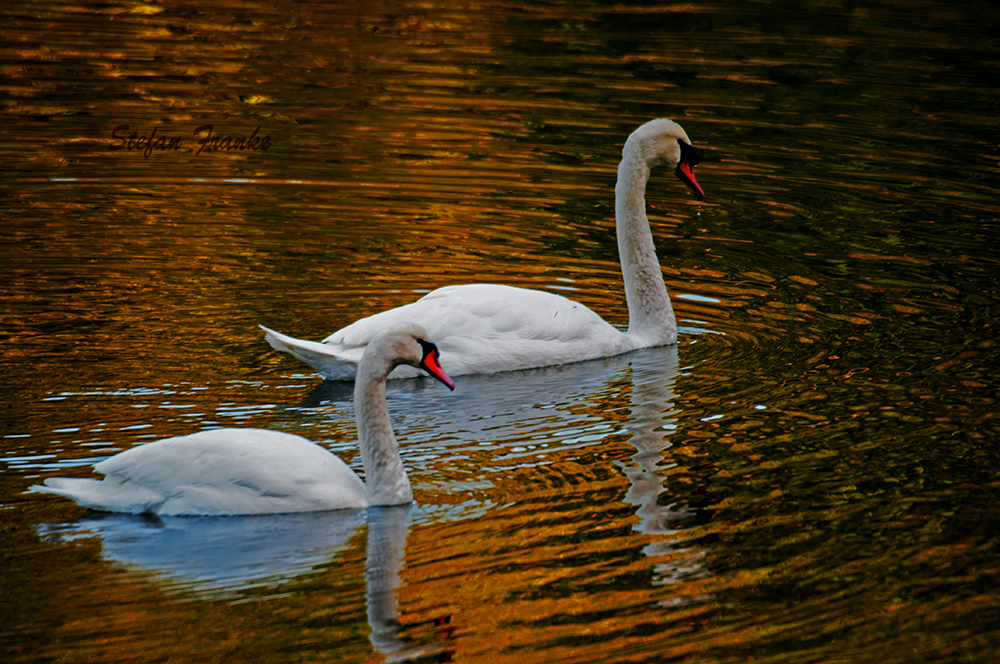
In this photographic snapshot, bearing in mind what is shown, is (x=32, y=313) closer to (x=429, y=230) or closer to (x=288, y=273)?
(x=288, y=273)

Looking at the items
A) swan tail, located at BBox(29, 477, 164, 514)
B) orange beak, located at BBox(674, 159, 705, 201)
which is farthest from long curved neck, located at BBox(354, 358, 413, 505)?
orange beak, located at BBox(674, 159, 705, 201)

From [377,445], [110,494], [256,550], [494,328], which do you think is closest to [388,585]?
[256,550]

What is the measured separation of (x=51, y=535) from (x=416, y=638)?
2114 millimetres

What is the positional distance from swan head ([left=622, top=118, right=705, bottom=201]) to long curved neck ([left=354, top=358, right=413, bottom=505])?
14.6 feet

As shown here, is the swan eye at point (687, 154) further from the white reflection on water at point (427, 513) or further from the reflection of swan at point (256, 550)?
the reflection of swan at point (256, 550)

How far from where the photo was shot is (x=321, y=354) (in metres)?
9.68

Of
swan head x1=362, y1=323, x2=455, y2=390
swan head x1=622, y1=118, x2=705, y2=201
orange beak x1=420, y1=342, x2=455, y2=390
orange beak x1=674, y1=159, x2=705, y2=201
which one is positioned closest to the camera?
swan head x1=362, y1=323, x2=455, y2=390

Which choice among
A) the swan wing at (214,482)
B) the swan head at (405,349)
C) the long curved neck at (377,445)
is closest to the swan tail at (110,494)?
the swan wing at (214,482)

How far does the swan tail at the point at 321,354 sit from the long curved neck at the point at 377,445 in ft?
6.02

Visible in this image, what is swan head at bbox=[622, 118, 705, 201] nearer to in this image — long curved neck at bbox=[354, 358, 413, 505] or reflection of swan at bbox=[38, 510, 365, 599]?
long curved neck at bbox=[354, 358, 413, 505]

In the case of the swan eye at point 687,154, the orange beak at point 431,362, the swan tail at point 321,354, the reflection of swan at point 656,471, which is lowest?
the reflection of swan at point 656,471

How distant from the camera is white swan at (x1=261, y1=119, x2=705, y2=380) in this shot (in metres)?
9.90

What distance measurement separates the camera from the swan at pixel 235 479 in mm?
7426

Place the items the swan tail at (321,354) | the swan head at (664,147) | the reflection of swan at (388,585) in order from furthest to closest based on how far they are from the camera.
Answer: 1. the swan head at (664,147)
2. the swan tail at (321,354)
3. the reflection of swan at (388,585)
